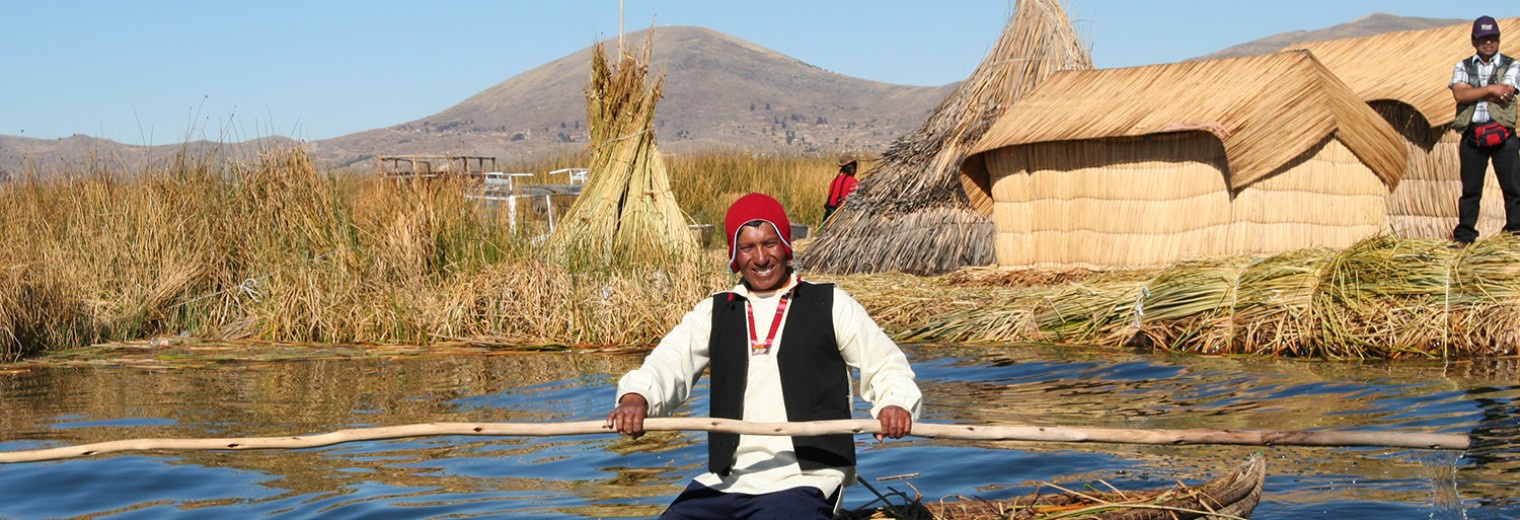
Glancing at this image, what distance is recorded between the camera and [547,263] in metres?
11.0

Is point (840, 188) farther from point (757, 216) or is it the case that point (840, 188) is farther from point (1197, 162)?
point (757, 216)

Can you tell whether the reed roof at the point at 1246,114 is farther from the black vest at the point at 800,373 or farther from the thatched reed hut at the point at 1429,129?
the black vest at the point at 800,373

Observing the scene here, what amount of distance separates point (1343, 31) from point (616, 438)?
476 ft

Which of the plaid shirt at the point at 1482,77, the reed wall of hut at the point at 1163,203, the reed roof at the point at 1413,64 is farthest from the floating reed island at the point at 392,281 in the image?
the reed roof at the point at 1413,64

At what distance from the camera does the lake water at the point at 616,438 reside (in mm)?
5781

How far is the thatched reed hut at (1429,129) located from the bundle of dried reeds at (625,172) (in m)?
5.29

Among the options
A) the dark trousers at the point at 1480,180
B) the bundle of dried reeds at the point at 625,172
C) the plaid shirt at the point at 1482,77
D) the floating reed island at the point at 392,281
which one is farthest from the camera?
the bundle of dried reeds at the point at 625,172

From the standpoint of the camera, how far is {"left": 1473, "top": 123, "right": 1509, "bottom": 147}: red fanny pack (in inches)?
387

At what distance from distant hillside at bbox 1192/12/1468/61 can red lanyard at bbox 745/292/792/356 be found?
13550 cm

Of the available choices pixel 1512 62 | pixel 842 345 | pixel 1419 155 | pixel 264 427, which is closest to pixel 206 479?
pixel 264 427

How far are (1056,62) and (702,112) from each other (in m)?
94.0

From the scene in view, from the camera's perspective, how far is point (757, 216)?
13.9 ft

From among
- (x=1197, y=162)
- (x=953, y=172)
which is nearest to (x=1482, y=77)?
(x=1197, y=162)

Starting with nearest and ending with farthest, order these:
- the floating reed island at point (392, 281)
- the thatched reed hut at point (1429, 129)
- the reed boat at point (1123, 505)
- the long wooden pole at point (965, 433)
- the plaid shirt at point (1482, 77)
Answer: the long wooden pole at point (965, 433) < the reed boat at point (1123, 505) < the floating reed island at point (392, 281) < the plaid shirt at point (1482, 77) < the thatched reed hut at point (1429, 129)
